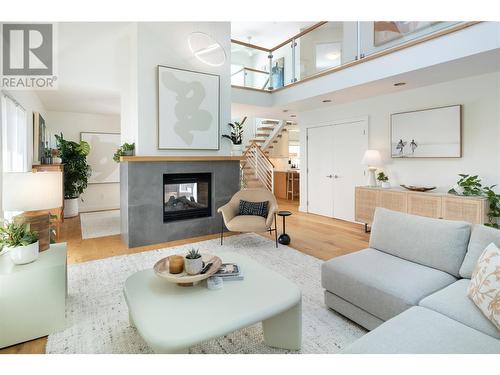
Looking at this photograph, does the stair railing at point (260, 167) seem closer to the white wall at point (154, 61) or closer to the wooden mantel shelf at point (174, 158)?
the wooden mantel shelf at point (174, 158)

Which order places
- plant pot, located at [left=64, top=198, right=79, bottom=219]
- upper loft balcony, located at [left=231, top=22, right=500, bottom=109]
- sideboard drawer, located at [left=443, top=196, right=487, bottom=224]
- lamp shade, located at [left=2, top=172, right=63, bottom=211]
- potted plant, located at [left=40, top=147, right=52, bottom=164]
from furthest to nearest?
plant pot, located at [left=64, top=198, right=79, bottom=219] < potted plant, located at [left=40, top=147, right=52, bottom=164] < sideboard drawer, located at [left=443, top=196, right=487, bottom=224] < upper loft balcony, located at [left=231, top=22, right=500, bottom=109] < lamp shade, located at [left=2, top=172, right=63, bottom=211]

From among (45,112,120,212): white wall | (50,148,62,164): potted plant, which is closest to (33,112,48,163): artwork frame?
(50,148,62,164): potted plant

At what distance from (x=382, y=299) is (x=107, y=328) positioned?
6.27 feet

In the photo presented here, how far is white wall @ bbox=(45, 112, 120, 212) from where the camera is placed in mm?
6566

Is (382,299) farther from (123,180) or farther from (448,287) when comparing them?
(123,180)

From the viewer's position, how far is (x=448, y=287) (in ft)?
6.01

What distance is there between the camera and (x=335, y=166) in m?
5.95

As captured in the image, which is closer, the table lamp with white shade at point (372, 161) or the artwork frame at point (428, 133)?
the artwork frame at point (428, 133)

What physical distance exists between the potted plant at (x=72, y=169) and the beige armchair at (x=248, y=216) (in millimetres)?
3778

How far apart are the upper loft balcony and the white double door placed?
0.67 metres

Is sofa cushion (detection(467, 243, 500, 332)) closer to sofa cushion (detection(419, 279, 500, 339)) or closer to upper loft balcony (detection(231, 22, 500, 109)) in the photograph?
sofa cushion (detection(419, 279, 500, 339))

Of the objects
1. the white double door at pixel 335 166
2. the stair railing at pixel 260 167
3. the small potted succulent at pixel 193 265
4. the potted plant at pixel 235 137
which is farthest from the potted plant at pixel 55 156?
the white double door at pixel 335 166

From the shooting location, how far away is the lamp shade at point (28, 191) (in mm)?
2121

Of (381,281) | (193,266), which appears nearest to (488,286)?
(381,281)
